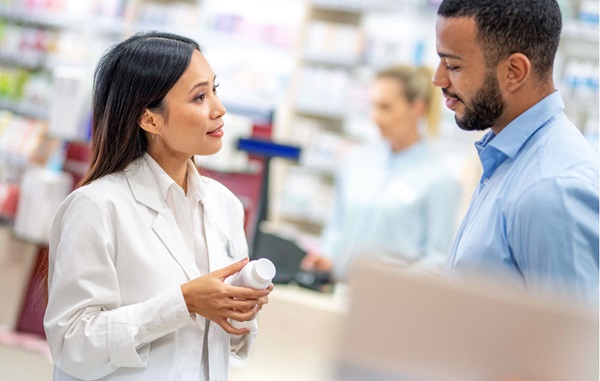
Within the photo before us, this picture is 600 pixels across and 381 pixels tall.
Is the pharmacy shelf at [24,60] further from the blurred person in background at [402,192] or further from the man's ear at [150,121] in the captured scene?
the man's ear at [150,121]

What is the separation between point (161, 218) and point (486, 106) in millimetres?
761

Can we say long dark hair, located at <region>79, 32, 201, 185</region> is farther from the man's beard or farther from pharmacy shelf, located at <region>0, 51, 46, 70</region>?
pharmacy shelf, located at <region>0, 51, 46, 70</region>

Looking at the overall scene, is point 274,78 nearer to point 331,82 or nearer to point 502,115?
point 331,82

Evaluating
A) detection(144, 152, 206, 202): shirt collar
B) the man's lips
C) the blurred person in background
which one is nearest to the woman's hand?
detection(144, 152, 206, 202): shirt collar

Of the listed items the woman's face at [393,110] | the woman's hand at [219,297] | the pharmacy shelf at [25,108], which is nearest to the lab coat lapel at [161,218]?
the woman's hand at [219,297]

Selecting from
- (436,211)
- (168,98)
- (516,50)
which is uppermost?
(516,50)

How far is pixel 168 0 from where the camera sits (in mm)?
6941

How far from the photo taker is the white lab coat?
1687mm

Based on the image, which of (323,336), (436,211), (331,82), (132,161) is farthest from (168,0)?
(132,161)

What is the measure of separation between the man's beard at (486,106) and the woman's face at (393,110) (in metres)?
2.30

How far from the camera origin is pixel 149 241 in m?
1.78

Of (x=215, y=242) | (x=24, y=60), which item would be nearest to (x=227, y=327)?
(x=215, y=242)

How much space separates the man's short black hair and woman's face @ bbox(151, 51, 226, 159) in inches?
23.1

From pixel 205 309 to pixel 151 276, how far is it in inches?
5.7
